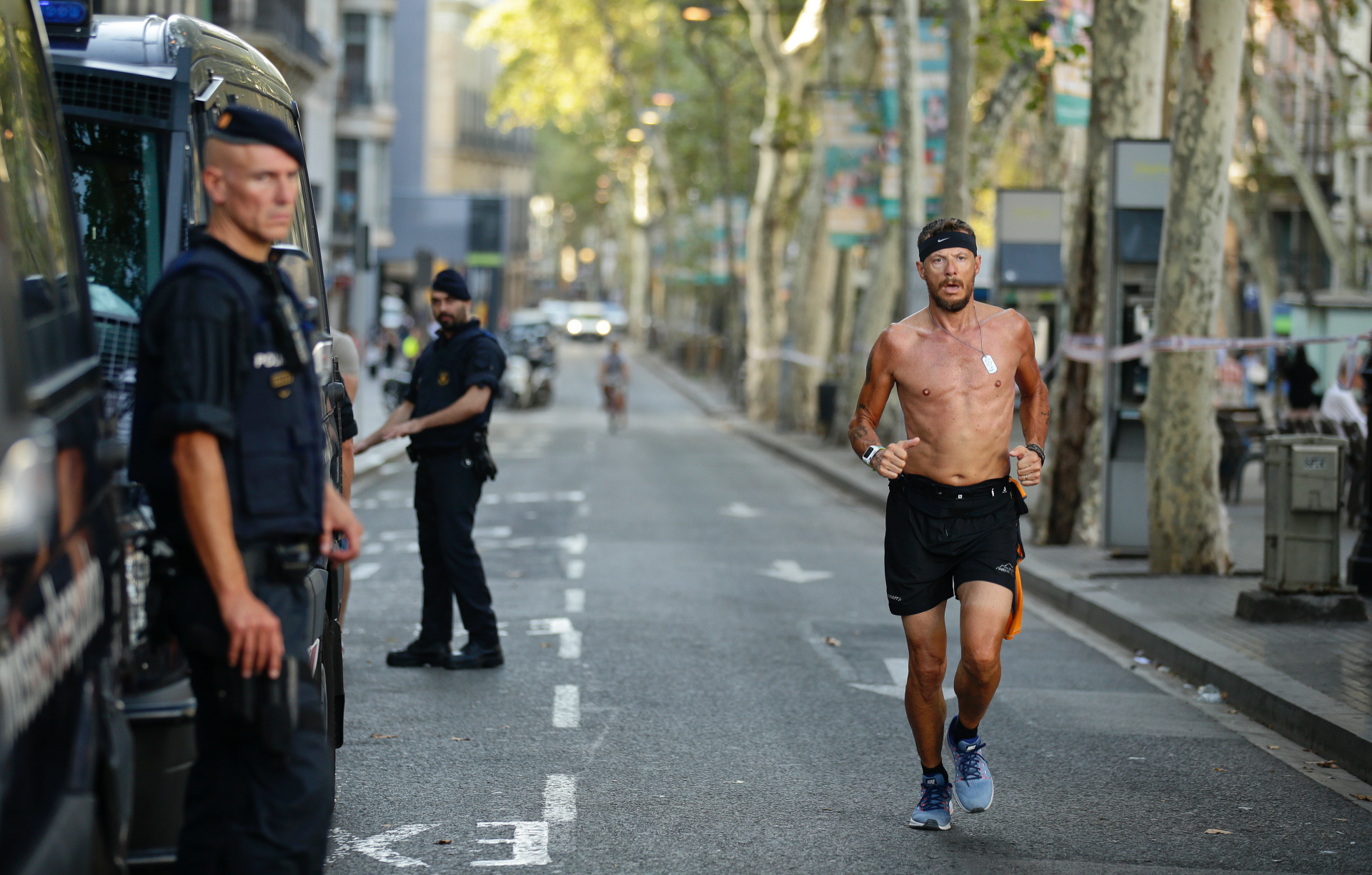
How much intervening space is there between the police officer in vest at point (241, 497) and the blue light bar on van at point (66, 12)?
7.22 feet

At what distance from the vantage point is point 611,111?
5553 cm

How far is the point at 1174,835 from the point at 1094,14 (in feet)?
30.1

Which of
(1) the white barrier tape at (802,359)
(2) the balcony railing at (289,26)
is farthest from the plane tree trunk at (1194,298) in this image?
(2) the balcony railing at (289,26)

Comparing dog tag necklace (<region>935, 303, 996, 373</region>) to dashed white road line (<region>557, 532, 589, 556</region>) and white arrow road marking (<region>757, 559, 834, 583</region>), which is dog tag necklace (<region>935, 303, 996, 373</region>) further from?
dashed white road line (<region>557, 532, 589, 556</region>)

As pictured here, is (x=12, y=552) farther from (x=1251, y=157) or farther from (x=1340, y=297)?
(x=1251, y=157)

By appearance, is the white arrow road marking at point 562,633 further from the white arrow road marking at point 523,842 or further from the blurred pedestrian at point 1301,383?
the blurred pedestrian at point 1301,383

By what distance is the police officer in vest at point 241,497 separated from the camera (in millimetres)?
3510

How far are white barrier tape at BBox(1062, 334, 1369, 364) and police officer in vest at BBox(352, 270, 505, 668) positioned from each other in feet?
16.8

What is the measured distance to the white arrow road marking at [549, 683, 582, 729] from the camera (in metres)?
7.25

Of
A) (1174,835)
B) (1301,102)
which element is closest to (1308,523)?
(1174,835)

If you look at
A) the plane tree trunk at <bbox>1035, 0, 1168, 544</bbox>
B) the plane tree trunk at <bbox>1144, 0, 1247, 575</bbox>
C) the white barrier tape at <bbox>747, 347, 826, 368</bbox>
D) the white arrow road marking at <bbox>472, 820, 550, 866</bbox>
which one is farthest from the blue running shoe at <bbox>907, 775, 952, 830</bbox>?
the white barrier tape at <bbox>747, 347, 826, 368</bbox>

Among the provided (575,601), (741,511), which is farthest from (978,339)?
(741,511)

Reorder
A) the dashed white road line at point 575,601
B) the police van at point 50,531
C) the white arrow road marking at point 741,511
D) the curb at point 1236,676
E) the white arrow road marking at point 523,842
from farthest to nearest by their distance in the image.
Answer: the white arrow road marking at point 741,511 < the dashed white road line at point 575,601 < the curb at point 1236,676 < the white arrow road marking at point 523,842 < the police van at point 50,531

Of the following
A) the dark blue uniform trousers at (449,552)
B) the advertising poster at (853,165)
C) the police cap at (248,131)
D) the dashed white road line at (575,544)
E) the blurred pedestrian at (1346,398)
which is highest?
the advertising poster at (853,165)
